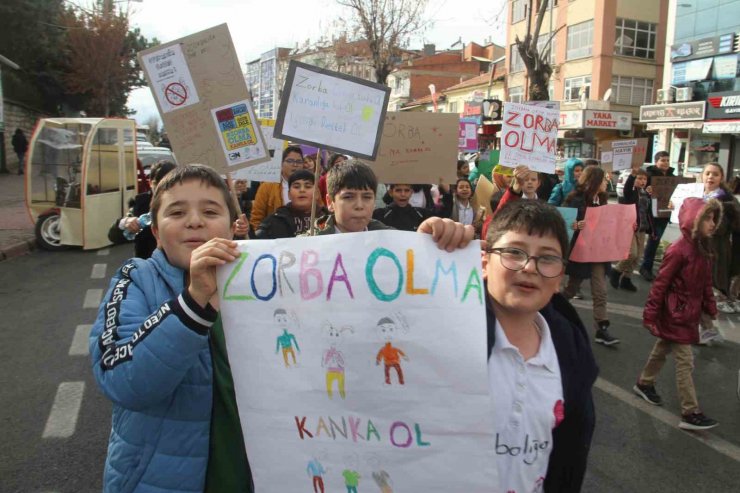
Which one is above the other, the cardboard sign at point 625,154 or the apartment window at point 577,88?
the apartment window at point 577,88

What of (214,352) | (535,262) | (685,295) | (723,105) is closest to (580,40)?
(723,105)

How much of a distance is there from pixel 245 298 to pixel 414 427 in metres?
0.52

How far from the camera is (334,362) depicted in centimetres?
145

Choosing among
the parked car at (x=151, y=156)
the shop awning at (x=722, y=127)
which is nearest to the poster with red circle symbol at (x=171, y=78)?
the parked car at (x=151, y=156)

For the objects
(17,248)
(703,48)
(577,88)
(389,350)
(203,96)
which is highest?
(703,48)

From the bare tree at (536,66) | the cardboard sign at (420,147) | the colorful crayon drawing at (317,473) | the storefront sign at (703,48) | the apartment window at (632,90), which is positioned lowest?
the colorful crayon drawing at (317,473)

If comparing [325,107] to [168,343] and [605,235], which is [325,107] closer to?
[168,343]

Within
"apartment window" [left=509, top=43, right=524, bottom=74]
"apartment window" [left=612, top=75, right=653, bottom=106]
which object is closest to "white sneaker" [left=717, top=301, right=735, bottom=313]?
"apartment window" [left=612, top=75, right=653, bottom=106]

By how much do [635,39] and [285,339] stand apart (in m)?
42.4

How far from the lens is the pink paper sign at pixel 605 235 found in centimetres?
595

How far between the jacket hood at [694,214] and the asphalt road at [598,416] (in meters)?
1.30

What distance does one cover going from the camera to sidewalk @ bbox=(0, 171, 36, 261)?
32.7 ft

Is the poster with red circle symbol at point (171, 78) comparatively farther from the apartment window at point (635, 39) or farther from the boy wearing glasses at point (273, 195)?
the apartment window at point (635, 39)

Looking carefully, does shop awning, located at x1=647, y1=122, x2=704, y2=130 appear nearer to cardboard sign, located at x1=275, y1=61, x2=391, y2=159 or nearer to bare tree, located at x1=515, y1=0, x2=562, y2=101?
bare tree, located at x1=515, y1=0, x2=562, y2=101
